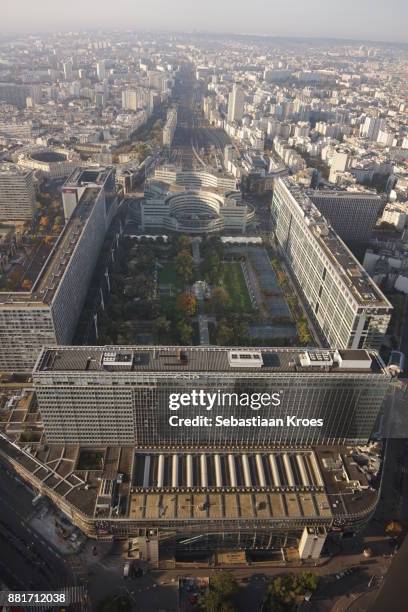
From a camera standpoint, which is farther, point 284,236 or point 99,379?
point 284,236

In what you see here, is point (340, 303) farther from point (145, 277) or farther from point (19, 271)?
point (19, 271)

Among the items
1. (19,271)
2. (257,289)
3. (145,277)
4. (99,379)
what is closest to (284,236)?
(257,289)

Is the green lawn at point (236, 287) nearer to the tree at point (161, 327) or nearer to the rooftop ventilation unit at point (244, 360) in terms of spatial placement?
the tree at point (161, 327)

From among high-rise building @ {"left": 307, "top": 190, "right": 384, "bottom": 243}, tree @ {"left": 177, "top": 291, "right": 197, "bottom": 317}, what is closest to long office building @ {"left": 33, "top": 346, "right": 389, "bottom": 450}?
tree @ {"left": 177, "top": 291, "right": 197, "bottom": 317}

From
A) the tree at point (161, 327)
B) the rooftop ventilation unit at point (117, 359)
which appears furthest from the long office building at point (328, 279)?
the rooftop ventilation unit at point (117, 359)

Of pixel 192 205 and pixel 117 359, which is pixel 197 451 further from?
pixel 192 205

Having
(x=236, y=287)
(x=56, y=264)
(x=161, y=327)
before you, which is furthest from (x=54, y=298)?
(x=236, y=287)
